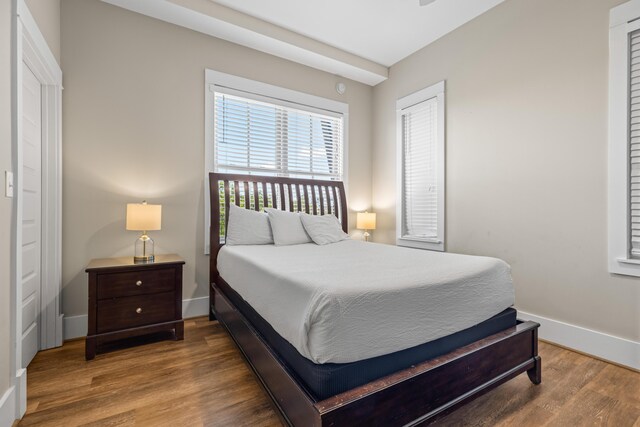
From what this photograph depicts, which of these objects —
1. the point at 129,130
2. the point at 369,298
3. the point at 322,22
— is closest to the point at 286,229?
the point at 129,130

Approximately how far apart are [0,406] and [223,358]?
3.80 ft

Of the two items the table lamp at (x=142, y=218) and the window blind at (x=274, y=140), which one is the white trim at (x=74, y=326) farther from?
the window blind at (x=274, y=140)

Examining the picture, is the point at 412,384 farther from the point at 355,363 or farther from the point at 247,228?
the point at 247,228

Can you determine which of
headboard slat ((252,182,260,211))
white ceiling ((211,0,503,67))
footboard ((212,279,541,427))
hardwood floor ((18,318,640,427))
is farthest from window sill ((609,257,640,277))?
headboard slat ((252,182,260,211))

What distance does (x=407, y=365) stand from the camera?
4.54 ft

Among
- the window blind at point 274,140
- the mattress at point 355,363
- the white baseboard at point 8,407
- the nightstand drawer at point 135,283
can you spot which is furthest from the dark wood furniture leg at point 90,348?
the window blind at point 274,140

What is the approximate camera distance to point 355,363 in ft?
4.10

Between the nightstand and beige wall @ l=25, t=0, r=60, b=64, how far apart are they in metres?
1.71

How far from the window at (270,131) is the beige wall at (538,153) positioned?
145 cm

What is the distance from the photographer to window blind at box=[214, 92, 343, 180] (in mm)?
3400

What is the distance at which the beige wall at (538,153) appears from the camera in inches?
91.2

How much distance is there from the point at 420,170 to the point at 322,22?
203 centimetres

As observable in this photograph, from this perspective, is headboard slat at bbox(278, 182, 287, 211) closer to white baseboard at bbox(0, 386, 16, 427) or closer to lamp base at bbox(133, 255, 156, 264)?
lamp base at bbox(133, 255, 156, 264)

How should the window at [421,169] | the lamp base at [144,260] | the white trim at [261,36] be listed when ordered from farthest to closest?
the window at [421,169]
the white trim at [261,36]
the lamp base at [144,260]
